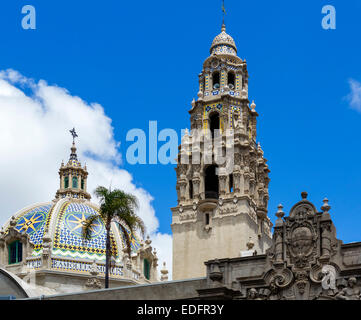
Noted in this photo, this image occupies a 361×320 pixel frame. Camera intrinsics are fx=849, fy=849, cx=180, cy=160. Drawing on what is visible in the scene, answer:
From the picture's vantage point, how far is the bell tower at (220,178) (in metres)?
64.3

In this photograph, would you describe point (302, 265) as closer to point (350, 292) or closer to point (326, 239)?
point (326, 239)

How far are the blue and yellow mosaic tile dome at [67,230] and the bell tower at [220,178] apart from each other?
18.8ft

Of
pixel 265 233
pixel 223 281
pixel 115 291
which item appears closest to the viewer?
pixel 223 281

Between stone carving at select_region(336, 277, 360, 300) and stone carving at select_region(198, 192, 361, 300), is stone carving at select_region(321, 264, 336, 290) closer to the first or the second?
stone carving at select_region(198, 192, 361, 300)

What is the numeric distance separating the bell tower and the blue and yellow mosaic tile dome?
18.8 feet

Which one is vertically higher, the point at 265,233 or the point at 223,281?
the point at 265,233

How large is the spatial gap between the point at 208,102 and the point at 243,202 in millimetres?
9830

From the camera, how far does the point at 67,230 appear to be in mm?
67312

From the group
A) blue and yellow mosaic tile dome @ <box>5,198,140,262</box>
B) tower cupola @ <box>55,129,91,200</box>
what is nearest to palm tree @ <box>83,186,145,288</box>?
blue and yellow mosaic tile dome @ <box>5,198,140,262</box>

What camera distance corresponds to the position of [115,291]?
40062mm

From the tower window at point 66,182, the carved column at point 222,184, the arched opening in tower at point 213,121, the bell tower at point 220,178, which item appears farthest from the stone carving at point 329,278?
the tower window at point 66,182

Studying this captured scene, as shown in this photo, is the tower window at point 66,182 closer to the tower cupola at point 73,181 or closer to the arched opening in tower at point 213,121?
the tower cupola at point 73,181
